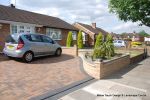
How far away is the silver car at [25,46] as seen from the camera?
417 inches

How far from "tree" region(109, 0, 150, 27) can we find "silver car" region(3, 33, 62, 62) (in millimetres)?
6268

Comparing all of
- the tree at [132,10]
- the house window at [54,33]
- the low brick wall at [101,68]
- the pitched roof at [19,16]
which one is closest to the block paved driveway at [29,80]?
the low brick wall at [101,68]

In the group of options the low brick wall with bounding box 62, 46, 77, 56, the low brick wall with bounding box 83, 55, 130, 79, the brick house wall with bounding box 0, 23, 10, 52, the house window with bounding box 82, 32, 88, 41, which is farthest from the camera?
the house window with bounding box 82, 32, 88, 41

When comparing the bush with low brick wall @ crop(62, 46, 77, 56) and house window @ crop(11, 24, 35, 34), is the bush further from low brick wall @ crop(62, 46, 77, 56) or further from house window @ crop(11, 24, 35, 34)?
house window @ crop(11, 24, 35, 34)

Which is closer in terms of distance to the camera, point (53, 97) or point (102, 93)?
point (53, 97)

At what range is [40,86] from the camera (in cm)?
691

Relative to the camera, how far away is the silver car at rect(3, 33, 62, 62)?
10594 millimetres

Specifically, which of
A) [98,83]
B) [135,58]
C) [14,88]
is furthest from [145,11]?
[14,88]

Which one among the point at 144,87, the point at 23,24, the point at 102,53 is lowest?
the point at 144,87

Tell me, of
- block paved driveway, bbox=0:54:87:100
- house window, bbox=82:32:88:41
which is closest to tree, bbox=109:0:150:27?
block paved driveway, bbox=0:54:87:100

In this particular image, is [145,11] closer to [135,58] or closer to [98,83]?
[135,58]

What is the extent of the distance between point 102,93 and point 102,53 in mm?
5433

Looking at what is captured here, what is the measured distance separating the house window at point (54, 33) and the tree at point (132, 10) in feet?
32.2

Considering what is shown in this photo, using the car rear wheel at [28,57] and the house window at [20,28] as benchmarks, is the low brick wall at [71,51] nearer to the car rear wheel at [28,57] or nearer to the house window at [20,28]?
the car rear wheel at [28,57]
